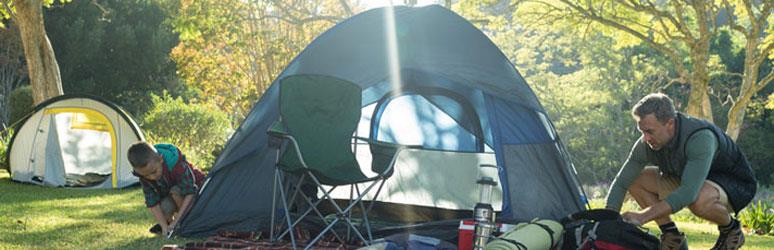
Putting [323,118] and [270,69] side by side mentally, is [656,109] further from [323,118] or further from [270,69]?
[270,69]

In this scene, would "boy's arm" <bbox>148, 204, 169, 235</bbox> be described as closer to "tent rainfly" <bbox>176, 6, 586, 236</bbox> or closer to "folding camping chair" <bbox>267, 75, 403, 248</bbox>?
"tent rainfly" <bbox>176, 6, 586, 236</bbox>

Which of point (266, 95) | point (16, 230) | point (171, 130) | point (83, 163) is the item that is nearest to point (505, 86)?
point (266, 95)

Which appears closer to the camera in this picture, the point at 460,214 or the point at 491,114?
the point at 491,114

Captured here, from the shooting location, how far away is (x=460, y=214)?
173 inches

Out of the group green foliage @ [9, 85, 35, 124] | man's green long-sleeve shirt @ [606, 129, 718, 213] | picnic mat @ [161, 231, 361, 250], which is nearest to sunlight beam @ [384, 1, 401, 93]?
picnic mat @ [161, 231, 361, 250]

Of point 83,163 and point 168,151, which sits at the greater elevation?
point 168,151

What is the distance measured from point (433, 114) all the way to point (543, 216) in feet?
2.91

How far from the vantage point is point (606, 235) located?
9.23 feet

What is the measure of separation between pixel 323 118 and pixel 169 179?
82 cm

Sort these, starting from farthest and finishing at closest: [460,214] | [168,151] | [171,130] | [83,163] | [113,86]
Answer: [113,86]
[171,130]
[83,163]
[460,214]
[168,151]

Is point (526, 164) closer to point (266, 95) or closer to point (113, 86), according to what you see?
point (266, 95)

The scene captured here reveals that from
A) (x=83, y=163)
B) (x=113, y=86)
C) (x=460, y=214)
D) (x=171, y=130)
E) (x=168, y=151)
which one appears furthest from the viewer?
(x=113, y=86)

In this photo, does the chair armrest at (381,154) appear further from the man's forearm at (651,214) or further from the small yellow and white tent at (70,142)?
the small yellow and white tent at (70,142)

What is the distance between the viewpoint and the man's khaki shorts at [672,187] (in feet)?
10.7
